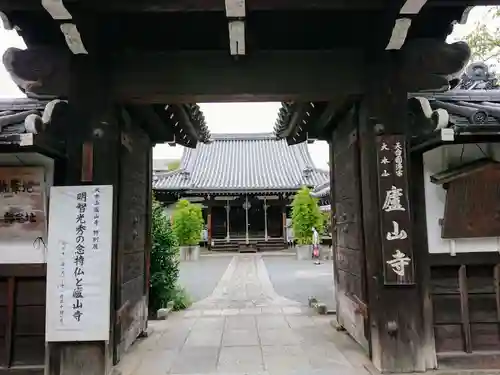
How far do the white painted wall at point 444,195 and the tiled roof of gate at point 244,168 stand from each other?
2103 cm

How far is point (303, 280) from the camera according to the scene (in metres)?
13.0

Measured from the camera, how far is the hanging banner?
13.8ft

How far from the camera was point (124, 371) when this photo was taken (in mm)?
4410

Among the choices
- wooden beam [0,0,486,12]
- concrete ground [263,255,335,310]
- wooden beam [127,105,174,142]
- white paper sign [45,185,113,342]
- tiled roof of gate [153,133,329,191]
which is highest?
tiled roof of gate [153,133,329,191]

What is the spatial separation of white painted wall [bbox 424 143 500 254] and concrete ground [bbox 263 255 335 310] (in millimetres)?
4051

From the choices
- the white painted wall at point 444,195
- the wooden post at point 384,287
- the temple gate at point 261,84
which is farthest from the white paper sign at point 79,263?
the white painted wall at point 444,195

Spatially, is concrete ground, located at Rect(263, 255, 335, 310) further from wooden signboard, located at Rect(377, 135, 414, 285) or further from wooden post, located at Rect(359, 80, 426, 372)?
wooden signboard, located at Rect(377, 135, 414, 285)

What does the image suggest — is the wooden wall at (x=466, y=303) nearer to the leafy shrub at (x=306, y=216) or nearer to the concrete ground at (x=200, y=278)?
the concrete ground at (x=200, y=278)

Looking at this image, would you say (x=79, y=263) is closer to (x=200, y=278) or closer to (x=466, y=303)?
(x=466, y=303)

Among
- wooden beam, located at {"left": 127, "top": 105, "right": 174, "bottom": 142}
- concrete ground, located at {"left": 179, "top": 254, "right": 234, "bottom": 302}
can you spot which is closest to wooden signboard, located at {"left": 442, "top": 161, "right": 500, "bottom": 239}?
wooden beam, located at {"left": 127, "top": 105, "right": 174, "bottom": 142}

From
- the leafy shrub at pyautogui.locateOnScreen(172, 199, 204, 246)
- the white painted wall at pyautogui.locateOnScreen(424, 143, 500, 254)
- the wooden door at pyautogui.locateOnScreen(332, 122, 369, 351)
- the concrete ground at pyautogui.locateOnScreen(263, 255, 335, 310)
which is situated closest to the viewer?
the white painted wall at pyautogui.locateOnScreen(424, 143, 500, 254)

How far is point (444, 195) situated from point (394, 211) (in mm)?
716

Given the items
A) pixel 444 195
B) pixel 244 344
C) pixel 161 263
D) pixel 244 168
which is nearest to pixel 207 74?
pixel 444 195

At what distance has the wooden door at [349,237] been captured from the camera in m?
4.97
